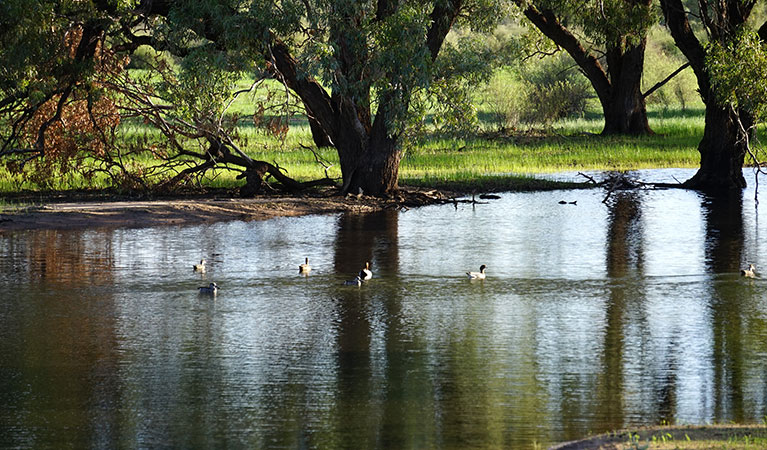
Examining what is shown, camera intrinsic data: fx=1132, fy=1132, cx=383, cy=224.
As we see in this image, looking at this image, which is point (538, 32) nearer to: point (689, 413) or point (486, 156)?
point (486, 156)

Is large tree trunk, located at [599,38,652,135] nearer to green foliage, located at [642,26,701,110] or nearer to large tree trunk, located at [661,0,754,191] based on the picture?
large tree trunk, located at [661,0,754,191]

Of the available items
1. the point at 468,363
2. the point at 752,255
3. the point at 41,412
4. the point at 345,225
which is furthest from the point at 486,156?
the point at 41,412

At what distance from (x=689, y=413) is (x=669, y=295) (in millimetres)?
5526

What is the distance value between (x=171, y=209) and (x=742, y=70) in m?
12.3

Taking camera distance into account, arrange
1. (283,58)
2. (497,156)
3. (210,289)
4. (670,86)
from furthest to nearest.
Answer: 1. (670,86)
2. (497,156)
3. (283,58)
4. (210,289)

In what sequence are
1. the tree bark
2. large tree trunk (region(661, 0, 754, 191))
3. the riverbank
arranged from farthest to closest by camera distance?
the tree bark → large tree trunk (region(661, 0, 754, 191)) → the riverbank

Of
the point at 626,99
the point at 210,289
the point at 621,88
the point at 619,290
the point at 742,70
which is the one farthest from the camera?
the point at 621,88

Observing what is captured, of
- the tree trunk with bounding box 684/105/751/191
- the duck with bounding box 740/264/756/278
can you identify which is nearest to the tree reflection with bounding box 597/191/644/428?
the duck with bounding box 740/264/756/278

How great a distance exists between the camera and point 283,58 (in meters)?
26.0

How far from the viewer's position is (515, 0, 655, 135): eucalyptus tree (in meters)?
29.7

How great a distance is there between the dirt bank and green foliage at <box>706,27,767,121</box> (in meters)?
6.80

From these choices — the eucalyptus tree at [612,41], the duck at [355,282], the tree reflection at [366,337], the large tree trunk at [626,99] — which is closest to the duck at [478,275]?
the tree reflection at [366,337]

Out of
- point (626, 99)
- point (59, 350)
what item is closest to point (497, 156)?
point (626, 99)

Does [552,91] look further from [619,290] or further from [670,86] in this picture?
[619,290]
